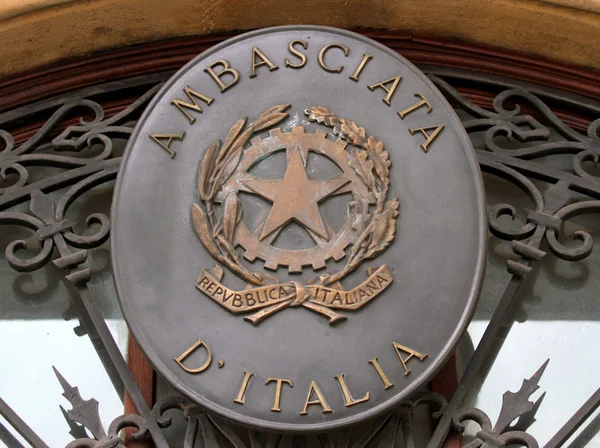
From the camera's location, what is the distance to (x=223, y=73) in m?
3.13

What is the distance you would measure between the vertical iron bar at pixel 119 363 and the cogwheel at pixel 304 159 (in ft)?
1.43

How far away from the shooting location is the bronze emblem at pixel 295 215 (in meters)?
2.77

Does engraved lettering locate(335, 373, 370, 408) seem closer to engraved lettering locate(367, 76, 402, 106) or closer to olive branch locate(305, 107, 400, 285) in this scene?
olive branch locate(305, 107, 400, 285)

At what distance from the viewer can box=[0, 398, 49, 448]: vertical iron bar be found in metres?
2.77

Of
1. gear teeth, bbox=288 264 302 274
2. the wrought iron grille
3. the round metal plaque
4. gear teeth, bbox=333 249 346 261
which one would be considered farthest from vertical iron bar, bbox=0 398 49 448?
gear teeth, bbox=333 249 346 261

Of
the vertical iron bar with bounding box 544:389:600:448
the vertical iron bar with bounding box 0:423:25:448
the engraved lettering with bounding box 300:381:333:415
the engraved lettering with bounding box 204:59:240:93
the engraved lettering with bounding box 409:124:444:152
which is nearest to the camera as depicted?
the engraved lettering with bounding box 300:381:333:415

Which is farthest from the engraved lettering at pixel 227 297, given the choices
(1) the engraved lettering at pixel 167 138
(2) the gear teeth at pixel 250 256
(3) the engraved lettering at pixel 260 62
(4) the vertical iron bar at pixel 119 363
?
(3) the engraved lettering at pixel 260 62

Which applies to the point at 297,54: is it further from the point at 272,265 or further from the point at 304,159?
the point at 272,265

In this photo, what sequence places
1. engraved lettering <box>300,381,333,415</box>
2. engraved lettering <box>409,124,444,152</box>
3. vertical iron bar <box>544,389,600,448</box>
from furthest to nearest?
engraved lettering <box>409,124,444,152</box> → vertical iron bar <box>544,389,600,448</box> → engraved lettering <box>300,381,333,415</box>

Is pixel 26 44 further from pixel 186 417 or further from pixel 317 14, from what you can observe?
pixel 186 417

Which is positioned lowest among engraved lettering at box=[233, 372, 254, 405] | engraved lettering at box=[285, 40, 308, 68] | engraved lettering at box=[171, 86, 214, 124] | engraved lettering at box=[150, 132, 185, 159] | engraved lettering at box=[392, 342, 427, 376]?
engraved lettering at box=[233, 372, 254, 405]

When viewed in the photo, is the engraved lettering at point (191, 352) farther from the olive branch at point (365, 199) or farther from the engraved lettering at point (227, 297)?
the olive branch at point (365, 199)

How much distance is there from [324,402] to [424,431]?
395mm

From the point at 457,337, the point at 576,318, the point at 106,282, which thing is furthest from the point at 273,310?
the point at 576,318
